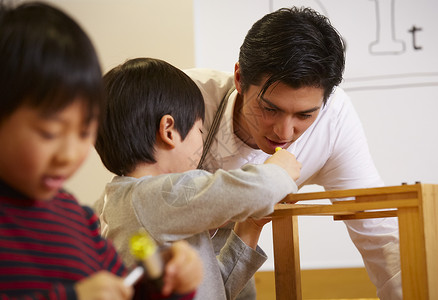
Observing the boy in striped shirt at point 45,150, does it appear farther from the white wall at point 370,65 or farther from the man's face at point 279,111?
the white wall at point 370,65

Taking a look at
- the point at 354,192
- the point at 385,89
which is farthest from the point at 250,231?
the point at 385,89

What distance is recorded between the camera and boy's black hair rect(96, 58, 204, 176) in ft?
3.00

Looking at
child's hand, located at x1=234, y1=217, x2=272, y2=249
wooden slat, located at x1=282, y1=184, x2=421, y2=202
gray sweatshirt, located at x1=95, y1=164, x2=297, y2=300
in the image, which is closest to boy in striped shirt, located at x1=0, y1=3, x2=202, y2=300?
gray sweatshirt, located at x1=95, y1=164, x2=297, y2=300

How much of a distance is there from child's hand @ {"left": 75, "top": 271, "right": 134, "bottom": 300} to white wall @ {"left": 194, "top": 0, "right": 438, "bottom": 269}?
5.75ft

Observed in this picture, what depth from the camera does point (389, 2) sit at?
2.20 metres

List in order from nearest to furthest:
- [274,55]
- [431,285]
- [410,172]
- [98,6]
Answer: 1. [431,285]
2. [274,55]
3. [410,172]
4. [98,6]

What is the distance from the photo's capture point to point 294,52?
107 centimetres

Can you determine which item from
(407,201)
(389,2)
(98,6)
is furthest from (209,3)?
(407,201)

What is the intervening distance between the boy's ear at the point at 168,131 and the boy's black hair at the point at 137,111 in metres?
0.01

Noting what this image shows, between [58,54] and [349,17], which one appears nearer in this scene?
[58,54]

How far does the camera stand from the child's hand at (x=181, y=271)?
54 centimetres

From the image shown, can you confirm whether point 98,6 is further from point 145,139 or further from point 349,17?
point 145,139

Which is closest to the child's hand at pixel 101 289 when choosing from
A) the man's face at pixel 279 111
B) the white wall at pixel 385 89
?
the man's face at pixel 279 111

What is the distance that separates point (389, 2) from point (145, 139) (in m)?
1.62
